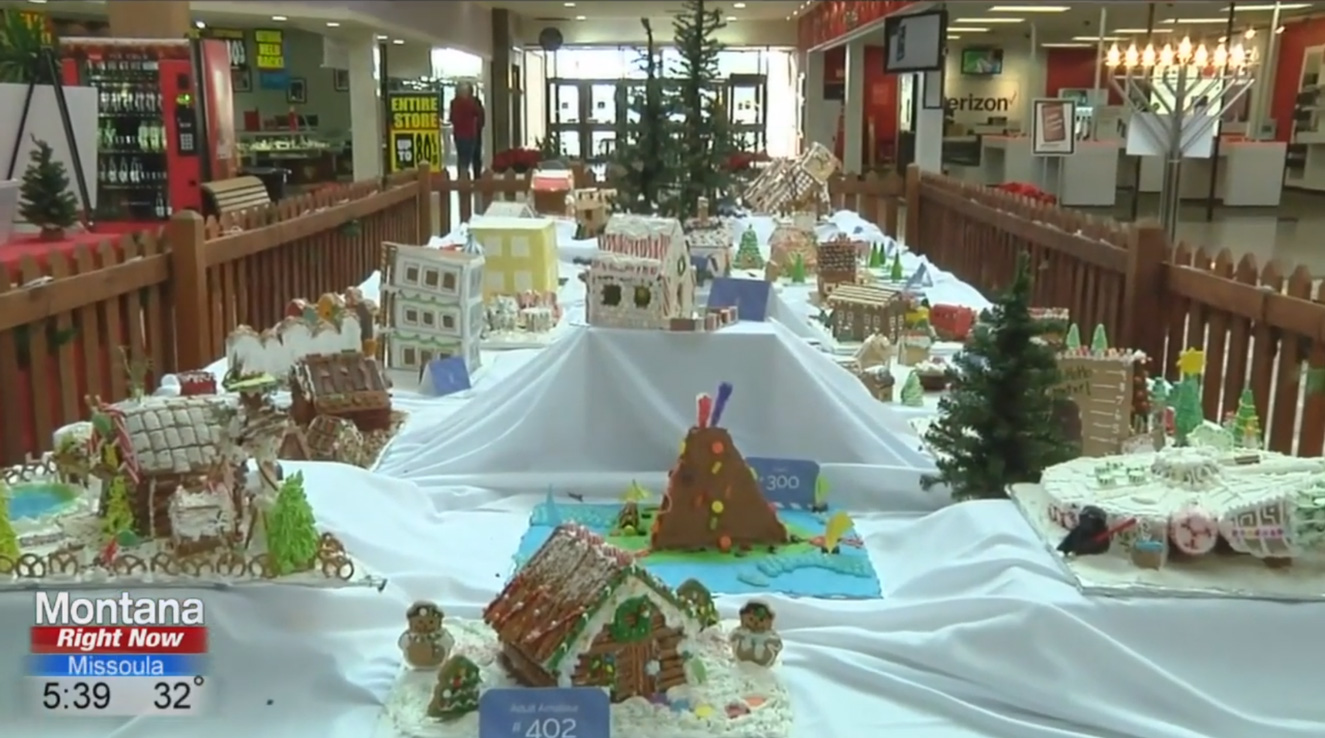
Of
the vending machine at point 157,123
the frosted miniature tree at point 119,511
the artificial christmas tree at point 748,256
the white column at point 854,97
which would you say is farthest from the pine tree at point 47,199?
the white column at point 854,97

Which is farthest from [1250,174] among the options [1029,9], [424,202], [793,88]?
[424,202]

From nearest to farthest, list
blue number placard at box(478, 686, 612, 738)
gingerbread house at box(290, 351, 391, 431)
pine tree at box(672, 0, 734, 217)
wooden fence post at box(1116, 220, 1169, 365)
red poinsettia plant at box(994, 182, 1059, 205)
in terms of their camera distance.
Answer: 1. blue number placard at box(478, 686, 612, 738)
2. gingerbread house at box(290, 351, 391, 431)
3. wooden fence post at box(1116, 220, 1169, 365)
4. pine tree at box(672, 0, 734, 217)
5. red poinsettia plant at box(994, 182, 1059, 205)

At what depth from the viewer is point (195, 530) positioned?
182 cm

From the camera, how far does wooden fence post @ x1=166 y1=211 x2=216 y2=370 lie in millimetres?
4258

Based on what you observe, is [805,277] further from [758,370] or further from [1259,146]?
[1259,146]

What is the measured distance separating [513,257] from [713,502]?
6.95 ft

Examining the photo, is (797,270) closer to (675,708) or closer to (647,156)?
(647,156)

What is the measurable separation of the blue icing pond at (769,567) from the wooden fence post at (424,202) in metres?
5.85

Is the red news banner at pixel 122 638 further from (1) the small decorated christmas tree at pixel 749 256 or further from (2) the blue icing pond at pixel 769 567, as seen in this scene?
(1) the small decorated christmas tree at pixel 749 256

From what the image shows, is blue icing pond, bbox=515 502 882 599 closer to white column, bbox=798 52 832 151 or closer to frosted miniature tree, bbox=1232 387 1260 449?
frosted miniature tree, bbox=1232 387 1260 449

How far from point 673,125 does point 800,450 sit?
5.84 ft

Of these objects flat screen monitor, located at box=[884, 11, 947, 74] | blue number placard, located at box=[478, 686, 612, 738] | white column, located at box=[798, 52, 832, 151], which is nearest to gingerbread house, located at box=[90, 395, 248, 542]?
blue number placard, located at box=[478, 686, 612, 738]

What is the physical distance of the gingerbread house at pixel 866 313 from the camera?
382 cm

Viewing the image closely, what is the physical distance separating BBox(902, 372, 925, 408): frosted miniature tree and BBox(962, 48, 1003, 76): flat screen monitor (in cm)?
1961
